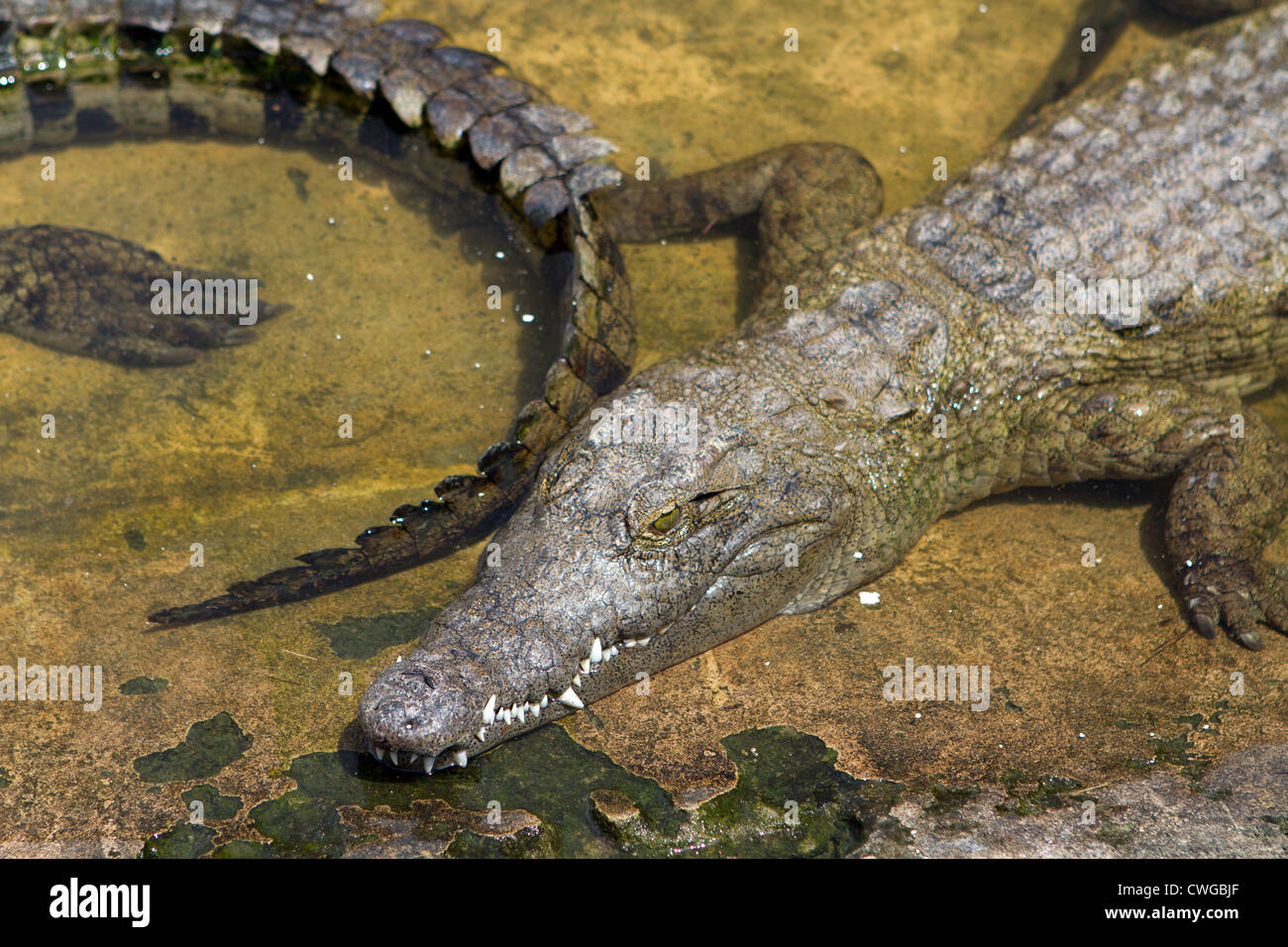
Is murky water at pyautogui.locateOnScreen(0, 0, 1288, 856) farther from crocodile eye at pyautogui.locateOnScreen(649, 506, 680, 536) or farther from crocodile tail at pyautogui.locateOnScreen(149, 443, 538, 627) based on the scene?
crocodile eye at pyautogui.locateOnScreen(649, 506, 680, 536)

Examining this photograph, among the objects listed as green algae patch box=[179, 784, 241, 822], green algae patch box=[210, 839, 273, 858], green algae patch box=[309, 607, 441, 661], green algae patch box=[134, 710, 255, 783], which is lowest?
green algae patch box=[210, 839, 273, 858]

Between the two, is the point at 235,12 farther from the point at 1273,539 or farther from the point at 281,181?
the point at 1273,539

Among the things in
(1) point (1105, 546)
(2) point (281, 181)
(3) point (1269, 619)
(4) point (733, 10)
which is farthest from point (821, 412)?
(4) point (733, 10)

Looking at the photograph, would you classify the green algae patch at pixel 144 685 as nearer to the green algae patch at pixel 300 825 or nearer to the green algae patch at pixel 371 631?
the green algae patch at pixel 371 631

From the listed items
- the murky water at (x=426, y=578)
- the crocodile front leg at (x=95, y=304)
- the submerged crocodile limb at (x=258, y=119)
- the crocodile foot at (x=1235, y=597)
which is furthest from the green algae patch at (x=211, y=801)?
the crocodile foot at (x=1235, y=597)

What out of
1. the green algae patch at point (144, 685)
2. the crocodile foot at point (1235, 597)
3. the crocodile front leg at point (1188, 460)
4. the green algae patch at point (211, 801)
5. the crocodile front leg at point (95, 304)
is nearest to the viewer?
the green algae patch at point (211, 801)

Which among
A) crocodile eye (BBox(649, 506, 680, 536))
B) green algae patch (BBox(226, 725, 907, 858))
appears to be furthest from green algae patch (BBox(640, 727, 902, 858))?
crocodile eye (BBox(649, 506, 680, 536))

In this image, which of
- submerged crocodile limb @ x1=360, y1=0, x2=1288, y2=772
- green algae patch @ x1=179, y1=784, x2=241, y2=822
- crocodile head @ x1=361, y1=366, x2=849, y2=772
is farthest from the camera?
submerged crocodile limb @ x1=360, y1=0, x2=1288, y2=772

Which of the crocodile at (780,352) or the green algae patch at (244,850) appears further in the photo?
the crocodile at (780,352)
